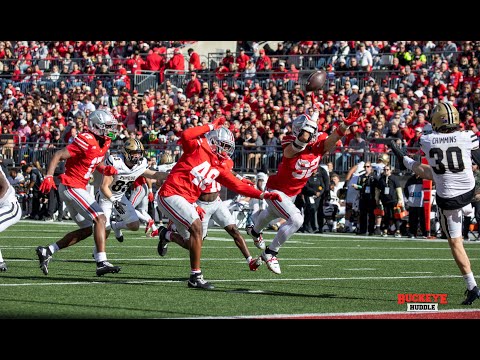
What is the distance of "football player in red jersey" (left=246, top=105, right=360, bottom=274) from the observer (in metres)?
12.5

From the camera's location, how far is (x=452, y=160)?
1023 cm

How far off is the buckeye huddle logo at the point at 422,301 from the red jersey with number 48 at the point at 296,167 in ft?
10.3

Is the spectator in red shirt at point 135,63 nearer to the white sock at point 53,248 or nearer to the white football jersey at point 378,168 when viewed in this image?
the white football jersey at point 378,168

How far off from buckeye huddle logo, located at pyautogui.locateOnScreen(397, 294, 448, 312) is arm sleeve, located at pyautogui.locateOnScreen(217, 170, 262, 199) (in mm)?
1859

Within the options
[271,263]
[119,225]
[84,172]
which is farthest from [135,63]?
[271,263]

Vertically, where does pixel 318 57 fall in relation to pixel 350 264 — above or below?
above

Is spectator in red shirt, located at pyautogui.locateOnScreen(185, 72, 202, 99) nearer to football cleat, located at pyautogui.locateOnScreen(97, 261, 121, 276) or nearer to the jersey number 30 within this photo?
football cleat, located at pyautogui.locateOnScreen(97, 261, 121, 276)

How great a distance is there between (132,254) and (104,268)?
3.81 meters

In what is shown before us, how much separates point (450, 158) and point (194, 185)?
9.05 feet

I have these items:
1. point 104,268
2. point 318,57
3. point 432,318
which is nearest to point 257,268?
point 104,268

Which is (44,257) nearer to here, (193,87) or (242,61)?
(193,87)

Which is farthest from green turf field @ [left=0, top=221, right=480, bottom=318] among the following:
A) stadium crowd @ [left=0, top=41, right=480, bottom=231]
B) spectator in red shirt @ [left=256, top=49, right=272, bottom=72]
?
spectator in red shirt @ [left=256, top=49, right=272, bottom=72]

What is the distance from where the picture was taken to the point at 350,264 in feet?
47.8
